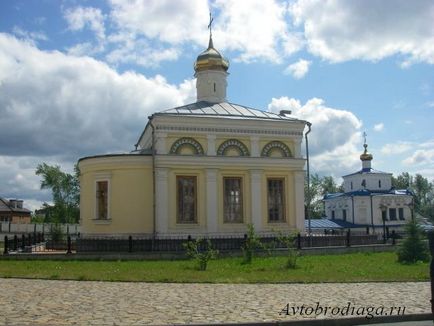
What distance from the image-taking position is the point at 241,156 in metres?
22.8

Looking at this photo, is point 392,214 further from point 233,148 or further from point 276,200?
point 233,148

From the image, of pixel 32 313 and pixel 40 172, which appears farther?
pixel 40 172

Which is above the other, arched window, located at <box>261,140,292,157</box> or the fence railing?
arched window, located at <box>261,140,292,157</box>

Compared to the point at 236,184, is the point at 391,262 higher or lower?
lower

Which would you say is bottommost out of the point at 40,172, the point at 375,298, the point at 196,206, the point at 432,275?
the point at 375,298

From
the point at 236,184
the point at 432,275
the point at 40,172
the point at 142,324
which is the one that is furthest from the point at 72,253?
the point at 40,172

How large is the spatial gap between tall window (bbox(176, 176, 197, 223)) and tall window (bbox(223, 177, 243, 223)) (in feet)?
4.73

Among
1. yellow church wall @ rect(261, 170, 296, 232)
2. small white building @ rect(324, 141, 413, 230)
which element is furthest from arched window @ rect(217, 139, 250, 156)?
small white building @ rect(324, 141, 413, 230)

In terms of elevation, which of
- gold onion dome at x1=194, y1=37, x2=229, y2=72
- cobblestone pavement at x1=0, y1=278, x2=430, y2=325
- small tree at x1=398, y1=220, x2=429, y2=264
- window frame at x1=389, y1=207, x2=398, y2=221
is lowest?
cobblestone pavement at x1=0, y1=278, x2=430, y2=325

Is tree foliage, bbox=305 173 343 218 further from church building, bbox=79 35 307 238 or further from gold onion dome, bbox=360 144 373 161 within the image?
church building, bbox=79 35 307 238

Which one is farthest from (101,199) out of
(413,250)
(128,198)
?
(413,250)

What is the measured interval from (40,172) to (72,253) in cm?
4206

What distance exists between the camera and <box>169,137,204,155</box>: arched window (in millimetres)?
22195

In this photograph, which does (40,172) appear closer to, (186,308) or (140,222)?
(140,222)
